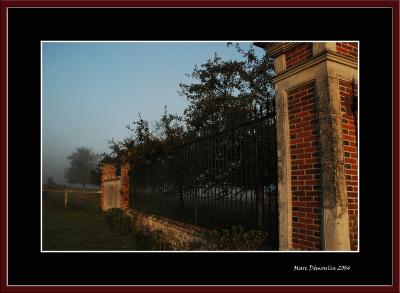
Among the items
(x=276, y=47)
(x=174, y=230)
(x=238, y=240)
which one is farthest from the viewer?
(x=174, y=230)

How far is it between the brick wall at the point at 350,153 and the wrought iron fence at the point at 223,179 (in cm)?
97

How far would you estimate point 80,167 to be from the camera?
63.8 m

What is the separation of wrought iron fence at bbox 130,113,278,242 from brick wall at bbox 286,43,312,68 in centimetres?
79

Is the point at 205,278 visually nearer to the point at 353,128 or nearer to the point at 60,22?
the point at 353,128

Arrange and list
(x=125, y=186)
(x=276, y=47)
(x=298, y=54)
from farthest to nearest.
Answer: (x=125, y=186) < (x=276, y=47) < (x=298, y=54)

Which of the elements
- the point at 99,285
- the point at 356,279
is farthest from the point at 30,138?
the point at 356,279

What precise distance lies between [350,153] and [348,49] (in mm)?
1242

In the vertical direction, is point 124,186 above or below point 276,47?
below

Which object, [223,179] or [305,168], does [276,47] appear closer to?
[305,168]

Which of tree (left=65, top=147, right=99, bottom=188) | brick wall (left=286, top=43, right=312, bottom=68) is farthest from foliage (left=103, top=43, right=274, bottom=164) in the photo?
tree (left=65, top=147, right=99, bottom=188)

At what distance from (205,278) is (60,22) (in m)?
3.63

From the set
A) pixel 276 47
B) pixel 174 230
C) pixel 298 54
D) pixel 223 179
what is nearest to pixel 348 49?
pixel 298 54

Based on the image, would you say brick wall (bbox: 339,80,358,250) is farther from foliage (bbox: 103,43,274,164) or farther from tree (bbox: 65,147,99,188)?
tree (bbox: 65,147,99,188)

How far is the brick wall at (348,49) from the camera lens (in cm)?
356
